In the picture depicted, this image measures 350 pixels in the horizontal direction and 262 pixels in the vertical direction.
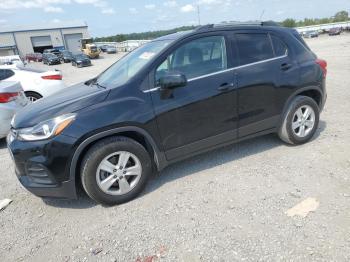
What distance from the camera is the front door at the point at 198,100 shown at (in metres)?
3.37

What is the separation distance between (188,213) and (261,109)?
1.85 meters

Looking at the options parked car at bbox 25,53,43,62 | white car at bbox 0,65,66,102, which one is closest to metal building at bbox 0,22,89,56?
parked car at bbox 25,53,43,62

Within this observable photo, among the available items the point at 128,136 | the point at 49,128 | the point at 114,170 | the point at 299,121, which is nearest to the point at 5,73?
the point at 49,128

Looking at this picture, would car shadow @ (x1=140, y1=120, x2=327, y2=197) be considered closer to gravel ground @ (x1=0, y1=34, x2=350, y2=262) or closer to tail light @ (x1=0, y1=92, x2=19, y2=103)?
gravel ground @ (x1=0, y1=34, x2=350, y2=262)

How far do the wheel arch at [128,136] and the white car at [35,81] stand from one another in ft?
14.9

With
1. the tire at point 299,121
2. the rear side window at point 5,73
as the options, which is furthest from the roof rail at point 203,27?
the rear side window at point 5,73

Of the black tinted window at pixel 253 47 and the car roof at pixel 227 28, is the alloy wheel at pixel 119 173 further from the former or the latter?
the black tinted window at pixel 253 47

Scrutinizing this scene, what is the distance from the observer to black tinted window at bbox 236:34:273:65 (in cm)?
379

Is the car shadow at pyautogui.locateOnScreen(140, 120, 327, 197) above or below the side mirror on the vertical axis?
below

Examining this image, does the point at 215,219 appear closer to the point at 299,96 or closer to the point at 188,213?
the point at 188,213

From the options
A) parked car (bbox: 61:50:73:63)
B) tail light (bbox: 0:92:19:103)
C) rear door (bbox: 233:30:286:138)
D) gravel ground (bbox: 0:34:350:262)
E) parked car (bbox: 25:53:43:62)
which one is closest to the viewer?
gravel ground (bbox: 0:34:350:262)

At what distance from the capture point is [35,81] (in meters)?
7.26

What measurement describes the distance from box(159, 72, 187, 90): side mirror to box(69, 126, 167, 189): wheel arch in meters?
0.58

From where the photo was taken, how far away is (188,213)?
3.07m
